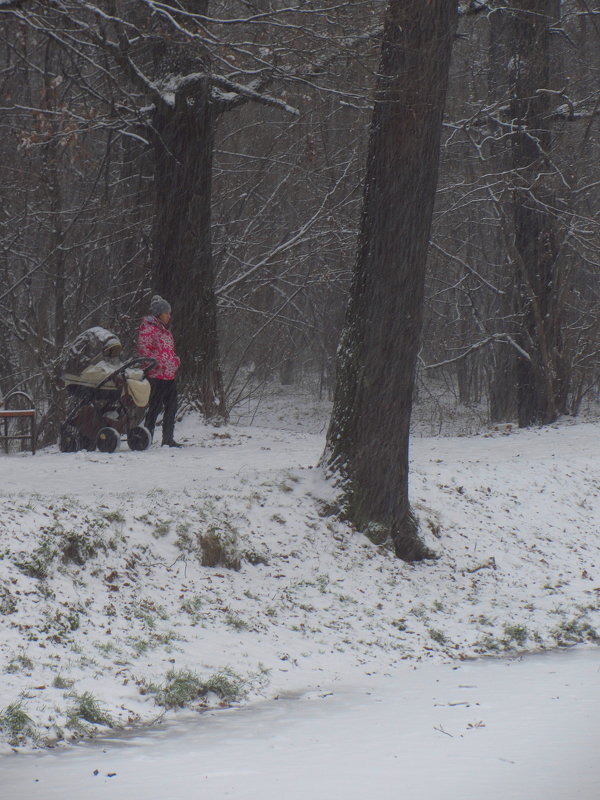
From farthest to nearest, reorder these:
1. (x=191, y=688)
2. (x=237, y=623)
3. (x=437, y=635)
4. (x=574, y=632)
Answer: (x=574, y=632) < (x=437, y=635) < (x=237, y=623) < (x=191, y=688)

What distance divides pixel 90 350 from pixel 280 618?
583 cm

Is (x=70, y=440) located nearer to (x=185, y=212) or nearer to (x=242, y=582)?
(x=185, y=212)

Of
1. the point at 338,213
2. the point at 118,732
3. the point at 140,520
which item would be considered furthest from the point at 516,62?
the point at 118,732

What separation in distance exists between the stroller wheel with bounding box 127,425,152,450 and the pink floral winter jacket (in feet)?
2.32

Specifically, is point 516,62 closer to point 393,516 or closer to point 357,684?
point 393,516

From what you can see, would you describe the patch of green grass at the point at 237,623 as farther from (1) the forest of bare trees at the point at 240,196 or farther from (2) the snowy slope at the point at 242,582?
(1) the forest of bare trees at the point at 240,196

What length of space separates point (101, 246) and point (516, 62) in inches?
312

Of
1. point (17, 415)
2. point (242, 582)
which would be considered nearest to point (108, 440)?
point (17, 415)

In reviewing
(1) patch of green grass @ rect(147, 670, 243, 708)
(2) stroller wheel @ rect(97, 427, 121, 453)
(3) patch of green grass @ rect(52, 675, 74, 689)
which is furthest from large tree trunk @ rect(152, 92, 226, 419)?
(3) patch of green grass @ rect(52, 675, 74, 689)

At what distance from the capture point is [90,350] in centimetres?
1309

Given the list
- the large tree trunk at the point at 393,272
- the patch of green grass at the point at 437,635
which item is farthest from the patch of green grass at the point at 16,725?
the large tree trunk at the point at 393,272

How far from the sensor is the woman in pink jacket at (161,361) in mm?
13203

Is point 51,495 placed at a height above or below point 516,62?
below

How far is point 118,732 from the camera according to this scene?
6.07 m
